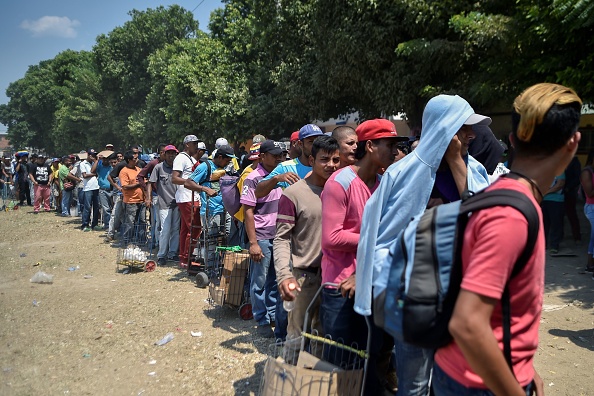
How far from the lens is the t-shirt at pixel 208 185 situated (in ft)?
23.5

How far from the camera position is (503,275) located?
131 cm

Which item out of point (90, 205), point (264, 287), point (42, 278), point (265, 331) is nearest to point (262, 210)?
point (264, 287)

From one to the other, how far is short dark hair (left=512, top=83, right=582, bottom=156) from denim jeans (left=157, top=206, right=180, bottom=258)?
25.3 ft

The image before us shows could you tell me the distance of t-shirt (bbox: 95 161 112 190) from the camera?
40.0 feet

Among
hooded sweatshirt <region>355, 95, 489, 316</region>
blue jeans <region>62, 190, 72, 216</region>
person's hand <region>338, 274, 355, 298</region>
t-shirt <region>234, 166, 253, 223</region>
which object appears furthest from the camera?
blue jeans <region>62, 190, 72, 216</region>

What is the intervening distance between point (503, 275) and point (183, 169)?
6.98 metres

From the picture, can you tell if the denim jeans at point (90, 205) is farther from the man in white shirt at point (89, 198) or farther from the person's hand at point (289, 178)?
the person's hand at point (289, 178)

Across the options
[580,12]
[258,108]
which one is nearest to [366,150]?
[580,12]

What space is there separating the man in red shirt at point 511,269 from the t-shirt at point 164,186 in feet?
24.7

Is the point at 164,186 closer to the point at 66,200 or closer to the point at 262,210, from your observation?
the point at 262,210

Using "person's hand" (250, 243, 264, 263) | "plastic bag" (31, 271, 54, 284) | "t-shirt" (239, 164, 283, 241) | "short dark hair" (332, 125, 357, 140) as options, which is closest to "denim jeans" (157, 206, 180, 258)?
"plastic bag" (31, 271, 54, 284)

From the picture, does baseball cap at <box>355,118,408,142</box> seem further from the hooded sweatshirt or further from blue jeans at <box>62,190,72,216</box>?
blue jeans at <box>62,190,72,216</box>

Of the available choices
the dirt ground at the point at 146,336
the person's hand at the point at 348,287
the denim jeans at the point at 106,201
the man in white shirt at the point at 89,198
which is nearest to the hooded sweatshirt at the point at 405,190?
the person's hand at the point at 348,287

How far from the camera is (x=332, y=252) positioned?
2.84 meters
